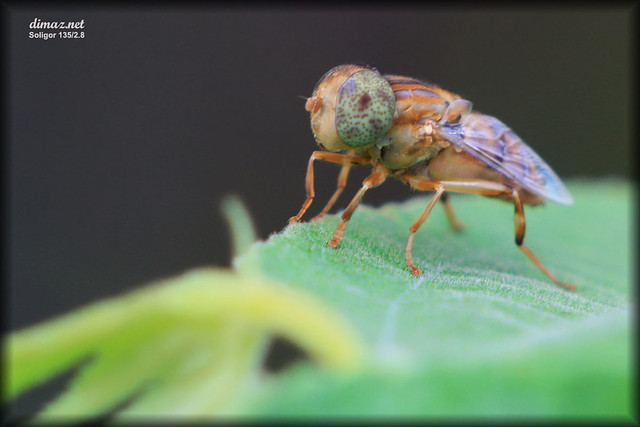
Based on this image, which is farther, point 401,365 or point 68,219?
point 68,219

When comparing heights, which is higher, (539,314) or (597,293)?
(539,314)

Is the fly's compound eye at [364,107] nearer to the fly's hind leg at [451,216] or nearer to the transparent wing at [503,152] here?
the transparent wing at [503,152]

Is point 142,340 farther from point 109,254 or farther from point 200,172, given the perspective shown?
point 200,172

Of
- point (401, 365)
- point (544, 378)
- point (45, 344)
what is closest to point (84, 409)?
point (45, 344)

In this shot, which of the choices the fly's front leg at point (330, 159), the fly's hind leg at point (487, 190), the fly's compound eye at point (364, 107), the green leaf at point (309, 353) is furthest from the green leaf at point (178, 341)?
the fly's front leg at point (330, 159)

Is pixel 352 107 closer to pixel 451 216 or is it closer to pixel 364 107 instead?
pixel 364 107
